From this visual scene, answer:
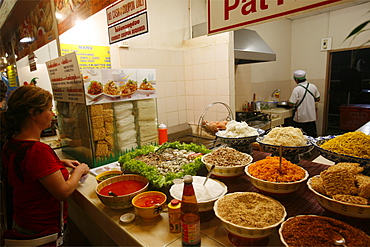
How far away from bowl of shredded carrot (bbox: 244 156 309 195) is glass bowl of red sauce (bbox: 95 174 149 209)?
688mm

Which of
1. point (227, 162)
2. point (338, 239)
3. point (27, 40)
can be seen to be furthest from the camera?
point (27, 40)

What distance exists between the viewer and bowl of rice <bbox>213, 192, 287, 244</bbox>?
98cm

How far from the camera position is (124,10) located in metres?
1.92

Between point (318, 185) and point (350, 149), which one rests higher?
point (350, 149)

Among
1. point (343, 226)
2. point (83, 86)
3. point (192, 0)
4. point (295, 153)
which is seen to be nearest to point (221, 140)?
point (295, 153)

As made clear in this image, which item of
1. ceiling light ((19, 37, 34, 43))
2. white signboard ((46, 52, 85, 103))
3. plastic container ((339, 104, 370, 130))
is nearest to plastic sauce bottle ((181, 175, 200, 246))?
white signboard ((46, 52, 85, 103))

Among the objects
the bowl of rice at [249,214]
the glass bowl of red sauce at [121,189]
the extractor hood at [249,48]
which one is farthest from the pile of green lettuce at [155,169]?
the extractor hood at [249,48]

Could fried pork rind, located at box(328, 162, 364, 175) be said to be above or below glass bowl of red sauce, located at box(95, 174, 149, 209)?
above

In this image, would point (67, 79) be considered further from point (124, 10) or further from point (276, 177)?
point (276, 177)

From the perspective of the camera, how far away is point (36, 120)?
5.01 feet

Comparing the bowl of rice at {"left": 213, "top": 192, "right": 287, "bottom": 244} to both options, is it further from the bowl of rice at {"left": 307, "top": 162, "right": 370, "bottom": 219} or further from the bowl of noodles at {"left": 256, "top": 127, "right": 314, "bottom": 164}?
the bowl of noodles at {"left": 256, "top": 127, "right": 314, "bottom": 164}

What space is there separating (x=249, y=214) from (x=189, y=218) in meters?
0.28

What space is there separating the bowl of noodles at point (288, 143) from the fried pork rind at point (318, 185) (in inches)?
14.9

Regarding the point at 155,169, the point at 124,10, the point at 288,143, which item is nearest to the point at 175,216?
the point at 155,169
